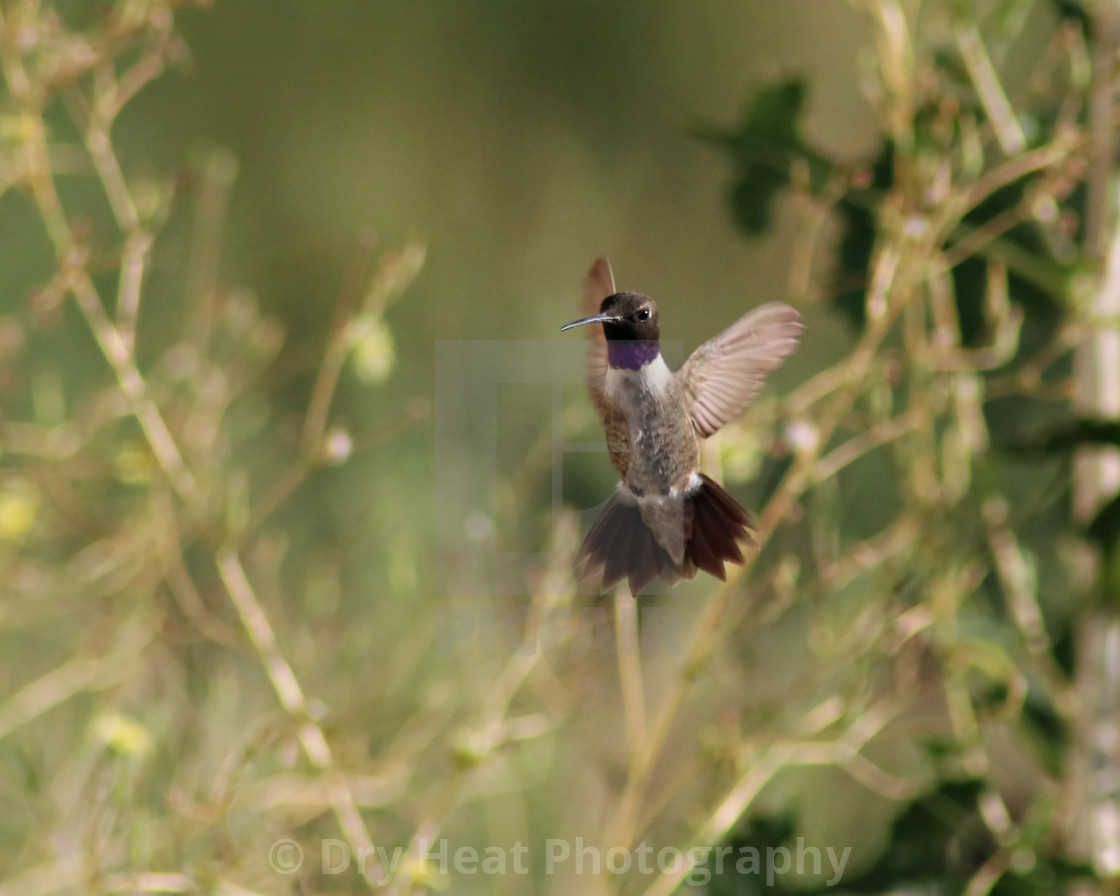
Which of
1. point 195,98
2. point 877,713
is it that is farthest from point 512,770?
point 195,98

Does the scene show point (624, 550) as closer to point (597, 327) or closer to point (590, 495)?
point (597, 327)

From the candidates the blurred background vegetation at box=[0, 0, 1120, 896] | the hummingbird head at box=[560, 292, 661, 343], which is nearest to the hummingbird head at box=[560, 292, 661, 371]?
the hummingbird head at box=[560, 292, 661, 343]

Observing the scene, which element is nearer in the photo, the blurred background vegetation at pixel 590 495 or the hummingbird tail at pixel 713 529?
the hummingbird tail at pixel 713 529

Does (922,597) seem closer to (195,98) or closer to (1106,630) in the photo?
(1106,630)

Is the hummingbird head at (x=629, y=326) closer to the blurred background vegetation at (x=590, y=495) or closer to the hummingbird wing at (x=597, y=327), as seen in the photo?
the hummingbird wing at (x=597, y=327)

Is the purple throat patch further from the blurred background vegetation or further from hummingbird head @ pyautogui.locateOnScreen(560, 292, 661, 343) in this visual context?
the blurred background vegetation

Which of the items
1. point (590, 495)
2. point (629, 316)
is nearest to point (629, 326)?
point (629, 316)

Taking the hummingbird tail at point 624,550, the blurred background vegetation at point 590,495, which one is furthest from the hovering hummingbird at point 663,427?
the blurred background vegetation at point 590,495

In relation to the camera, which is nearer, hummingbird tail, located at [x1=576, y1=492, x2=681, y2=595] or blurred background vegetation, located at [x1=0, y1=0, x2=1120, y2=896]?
hummingbird tail, located at [x1=576, y1=492, x2=681, y2=595]

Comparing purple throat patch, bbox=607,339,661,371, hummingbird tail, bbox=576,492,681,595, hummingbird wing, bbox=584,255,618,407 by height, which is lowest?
hummingbird tail, bbox=576,492,681,595
